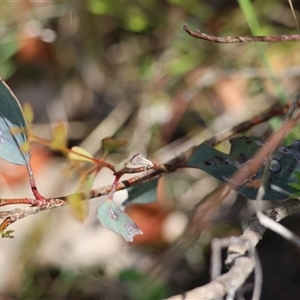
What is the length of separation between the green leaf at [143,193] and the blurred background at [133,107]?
225mm

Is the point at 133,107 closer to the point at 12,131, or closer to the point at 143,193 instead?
the point at 143,193

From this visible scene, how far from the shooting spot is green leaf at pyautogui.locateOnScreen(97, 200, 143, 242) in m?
0.74

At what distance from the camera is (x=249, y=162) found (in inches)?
31.8

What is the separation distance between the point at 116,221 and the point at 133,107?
0.89 metres

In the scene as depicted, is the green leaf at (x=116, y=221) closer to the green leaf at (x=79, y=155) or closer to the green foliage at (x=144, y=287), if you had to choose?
the green leaf at (x=79, y=155)

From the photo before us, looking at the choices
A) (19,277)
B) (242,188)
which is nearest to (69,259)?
(19,277)

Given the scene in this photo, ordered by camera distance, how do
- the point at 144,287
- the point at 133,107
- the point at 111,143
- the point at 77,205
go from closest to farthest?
the point at 77,205, the point at 111,143, the point at 144,287, the point at 133,107

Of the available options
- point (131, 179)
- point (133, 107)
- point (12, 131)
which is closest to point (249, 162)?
point (131, 179)

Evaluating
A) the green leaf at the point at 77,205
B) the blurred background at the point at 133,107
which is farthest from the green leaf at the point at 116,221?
the blurred background at the point at 133,107

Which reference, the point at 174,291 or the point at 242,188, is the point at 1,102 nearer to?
the point at 242,188

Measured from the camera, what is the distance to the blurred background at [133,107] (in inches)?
50.9

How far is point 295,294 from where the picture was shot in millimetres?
1192

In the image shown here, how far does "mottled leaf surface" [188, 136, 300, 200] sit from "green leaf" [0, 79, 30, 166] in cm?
28

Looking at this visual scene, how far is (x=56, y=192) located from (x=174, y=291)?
1.51 feet
